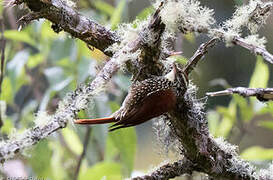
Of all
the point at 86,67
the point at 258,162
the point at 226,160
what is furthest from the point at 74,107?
the point at 258,162

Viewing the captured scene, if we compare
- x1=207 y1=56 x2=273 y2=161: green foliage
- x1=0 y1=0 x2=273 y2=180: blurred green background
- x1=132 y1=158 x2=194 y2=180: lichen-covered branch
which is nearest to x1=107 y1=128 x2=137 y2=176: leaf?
x1=0 y1=0 x2=273 y2=180: blurred green background

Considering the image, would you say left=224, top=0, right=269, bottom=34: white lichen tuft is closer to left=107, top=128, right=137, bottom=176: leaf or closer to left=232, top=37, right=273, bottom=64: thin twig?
left=232, top=37, right=273, bottom=64: thin twig

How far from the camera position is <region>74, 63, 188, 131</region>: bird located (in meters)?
0.32

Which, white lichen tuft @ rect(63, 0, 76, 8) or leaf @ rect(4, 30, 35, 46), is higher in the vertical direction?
leaf @ rect(4, 30, 35, 46)

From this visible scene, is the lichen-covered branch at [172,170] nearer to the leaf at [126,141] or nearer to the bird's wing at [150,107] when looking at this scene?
the bird's wing at [150,107]

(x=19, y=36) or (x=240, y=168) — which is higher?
(x=19, y=36)

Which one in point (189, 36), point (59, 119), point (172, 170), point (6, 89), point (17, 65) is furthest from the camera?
point (17, 65)

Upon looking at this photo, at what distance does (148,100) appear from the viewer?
0.32 meters

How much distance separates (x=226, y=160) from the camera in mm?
403

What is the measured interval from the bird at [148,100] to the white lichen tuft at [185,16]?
35mm

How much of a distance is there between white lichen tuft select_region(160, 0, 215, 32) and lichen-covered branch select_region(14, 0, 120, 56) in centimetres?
6

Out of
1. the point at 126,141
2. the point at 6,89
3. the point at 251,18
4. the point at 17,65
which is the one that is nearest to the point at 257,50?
the point at 251,18

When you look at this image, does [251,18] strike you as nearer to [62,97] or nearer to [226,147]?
[226,147]

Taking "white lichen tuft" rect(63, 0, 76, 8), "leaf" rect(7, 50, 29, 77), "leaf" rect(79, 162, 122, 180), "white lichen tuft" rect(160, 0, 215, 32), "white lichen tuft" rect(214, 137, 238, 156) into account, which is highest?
"leaf" rect(7, 50, 29, 77)
